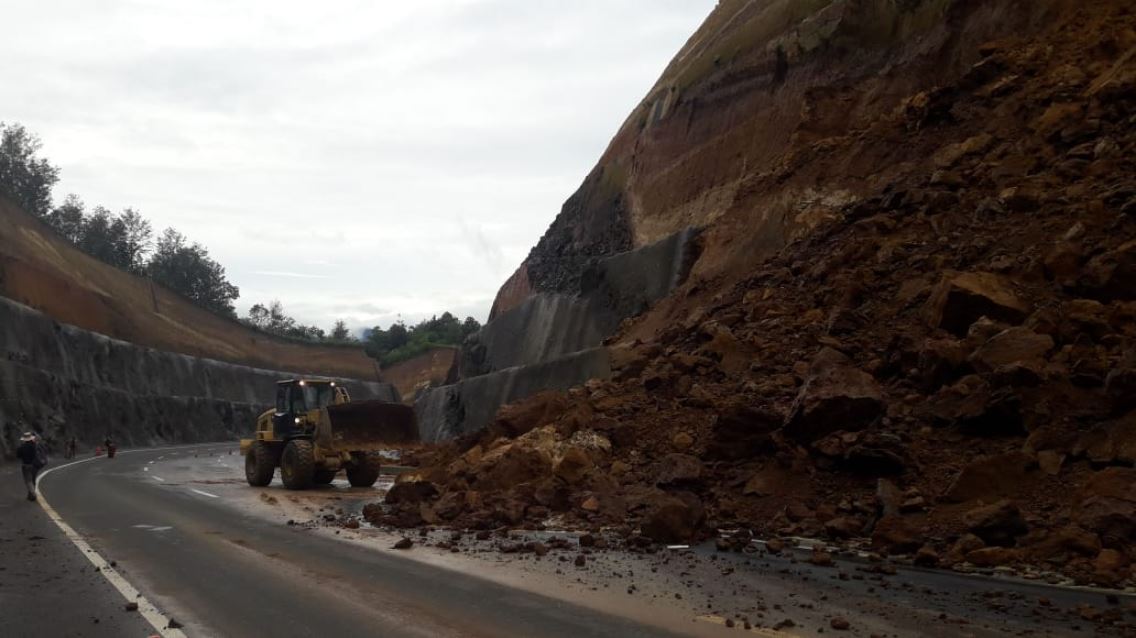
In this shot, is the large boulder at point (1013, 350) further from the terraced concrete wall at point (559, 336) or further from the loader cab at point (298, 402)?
the loader cab at point (298, 402)

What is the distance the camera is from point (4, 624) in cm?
720

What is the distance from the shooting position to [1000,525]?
9164mm

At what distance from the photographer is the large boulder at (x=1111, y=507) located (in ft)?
27.7

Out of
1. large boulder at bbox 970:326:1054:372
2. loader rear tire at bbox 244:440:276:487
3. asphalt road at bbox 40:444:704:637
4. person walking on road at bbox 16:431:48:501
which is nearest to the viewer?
asphalt road at bbox 40:444:704:637

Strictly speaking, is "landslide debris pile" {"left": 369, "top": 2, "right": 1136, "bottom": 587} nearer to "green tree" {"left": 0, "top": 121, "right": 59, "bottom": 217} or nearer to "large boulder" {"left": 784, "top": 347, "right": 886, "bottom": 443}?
"large boulder" {"left": 784, "top": 347, "right": 886, "bottom": 443}

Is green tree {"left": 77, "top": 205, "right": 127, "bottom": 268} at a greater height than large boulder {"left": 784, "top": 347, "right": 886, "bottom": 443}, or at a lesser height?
greater

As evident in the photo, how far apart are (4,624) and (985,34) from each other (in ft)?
66.4

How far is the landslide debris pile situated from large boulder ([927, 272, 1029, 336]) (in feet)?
0.10

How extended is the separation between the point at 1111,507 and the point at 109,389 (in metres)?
54.2

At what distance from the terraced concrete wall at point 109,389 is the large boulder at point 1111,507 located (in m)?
36.4

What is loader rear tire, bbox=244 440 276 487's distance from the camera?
22.1 m

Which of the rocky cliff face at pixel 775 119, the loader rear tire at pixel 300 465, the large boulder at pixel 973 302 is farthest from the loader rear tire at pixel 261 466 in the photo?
the large boulder at pixel 973 302

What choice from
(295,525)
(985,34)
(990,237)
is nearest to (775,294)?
(990,237)

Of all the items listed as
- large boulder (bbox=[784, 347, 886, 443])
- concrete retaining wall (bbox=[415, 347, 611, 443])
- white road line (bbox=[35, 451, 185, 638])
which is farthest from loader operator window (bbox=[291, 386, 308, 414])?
large boulder (bbox=[784, 347, 886, 443])
